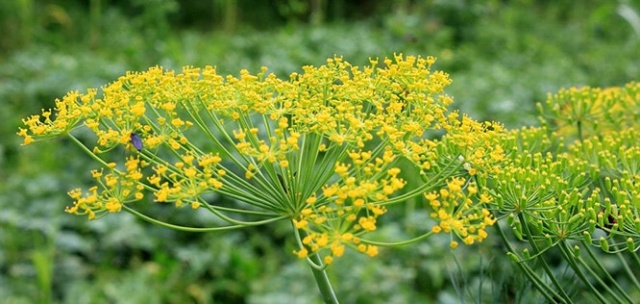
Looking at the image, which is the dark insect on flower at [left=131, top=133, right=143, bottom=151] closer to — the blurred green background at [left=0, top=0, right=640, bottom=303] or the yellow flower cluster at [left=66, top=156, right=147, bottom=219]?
the yellow flower cluster at [left=66, top=156, right=147, bottom=219]

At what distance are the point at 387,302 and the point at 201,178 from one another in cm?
233

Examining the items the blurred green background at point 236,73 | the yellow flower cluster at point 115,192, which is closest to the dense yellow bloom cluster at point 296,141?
the yellow flower cluster at point 115,192

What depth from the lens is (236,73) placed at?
5.05 metres

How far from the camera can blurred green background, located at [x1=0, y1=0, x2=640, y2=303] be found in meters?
3.14

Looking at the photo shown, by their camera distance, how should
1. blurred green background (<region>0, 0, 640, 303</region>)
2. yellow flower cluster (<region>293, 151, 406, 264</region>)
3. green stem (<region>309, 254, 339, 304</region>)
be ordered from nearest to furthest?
yellow flower cluster (<region>293, 151, 406, 264</region>), green stem (<region>309, 254, 339, 304</region>), blurred green background (<region>0, 0, 640, 303</region>)

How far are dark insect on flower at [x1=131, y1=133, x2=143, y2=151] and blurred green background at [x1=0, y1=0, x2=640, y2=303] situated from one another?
47 centimetres

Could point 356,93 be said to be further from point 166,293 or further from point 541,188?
point 166,293

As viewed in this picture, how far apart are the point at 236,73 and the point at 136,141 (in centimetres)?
420

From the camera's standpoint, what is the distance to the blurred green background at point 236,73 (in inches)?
124

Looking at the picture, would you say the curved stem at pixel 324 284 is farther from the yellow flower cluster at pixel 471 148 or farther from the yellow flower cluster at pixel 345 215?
the yellow flower cluster at pixel 471 148

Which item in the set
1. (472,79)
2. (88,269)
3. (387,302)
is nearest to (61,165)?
(88,269)

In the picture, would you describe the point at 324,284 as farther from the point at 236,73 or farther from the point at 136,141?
the point at 236,73

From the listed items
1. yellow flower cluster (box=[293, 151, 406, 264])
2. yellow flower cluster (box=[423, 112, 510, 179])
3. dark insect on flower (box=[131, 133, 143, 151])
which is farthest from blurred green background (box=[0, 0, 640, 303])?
dark insect on flower (box=[131, 133, 143, 151])

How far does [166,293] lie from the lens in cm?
316
